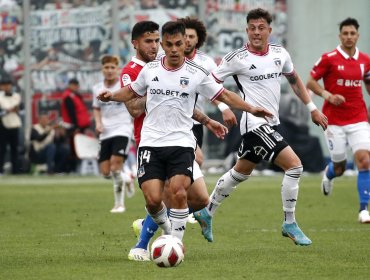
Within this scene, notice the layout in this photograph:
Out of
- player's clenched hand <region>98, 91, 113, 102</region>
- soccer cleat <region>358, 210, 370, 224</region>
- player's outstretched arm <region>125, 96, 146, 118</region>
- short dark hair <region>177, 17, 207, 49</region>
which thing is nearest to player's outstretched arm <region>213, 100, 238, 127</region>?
player's outstretched arm <region>125, 96, 146, 118</region>

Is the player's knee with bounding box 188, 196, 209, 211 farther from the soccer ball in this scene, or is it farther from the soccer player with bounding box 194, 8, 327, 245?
the soccer ball

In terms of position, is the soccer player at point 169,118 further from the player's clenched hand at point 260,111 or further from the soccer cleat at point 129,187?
the soccer cleat at point 129,187

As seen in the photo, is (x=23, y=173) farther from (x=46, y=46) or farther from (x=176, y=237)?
(x=176, y=237)

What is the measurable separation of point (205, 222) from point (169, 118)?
2361mm

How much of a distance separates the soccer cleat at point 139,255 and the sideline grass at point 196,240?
0.09m

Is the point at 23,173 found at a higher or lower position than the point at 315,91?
lower

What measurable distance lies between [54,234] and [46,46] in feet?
59.9

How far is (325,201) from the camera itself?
763 inches

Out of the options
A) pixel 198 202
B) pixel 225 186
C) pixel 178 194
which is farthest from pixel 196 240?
pixel 178 194

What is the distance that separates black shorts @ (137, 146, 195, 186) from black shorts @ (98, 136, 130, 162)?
7493mm

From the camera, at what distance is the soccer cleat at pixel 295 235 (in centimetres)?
1201

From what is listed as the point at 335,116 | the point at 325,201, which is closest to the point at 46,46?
the point at 325,201

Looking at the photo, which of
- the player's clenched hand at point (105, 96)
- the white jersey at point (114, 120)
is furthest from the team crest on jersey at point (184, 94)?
the white jersey at point (114, 120)

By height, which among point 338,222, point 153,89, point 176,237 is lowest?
point 338,222
